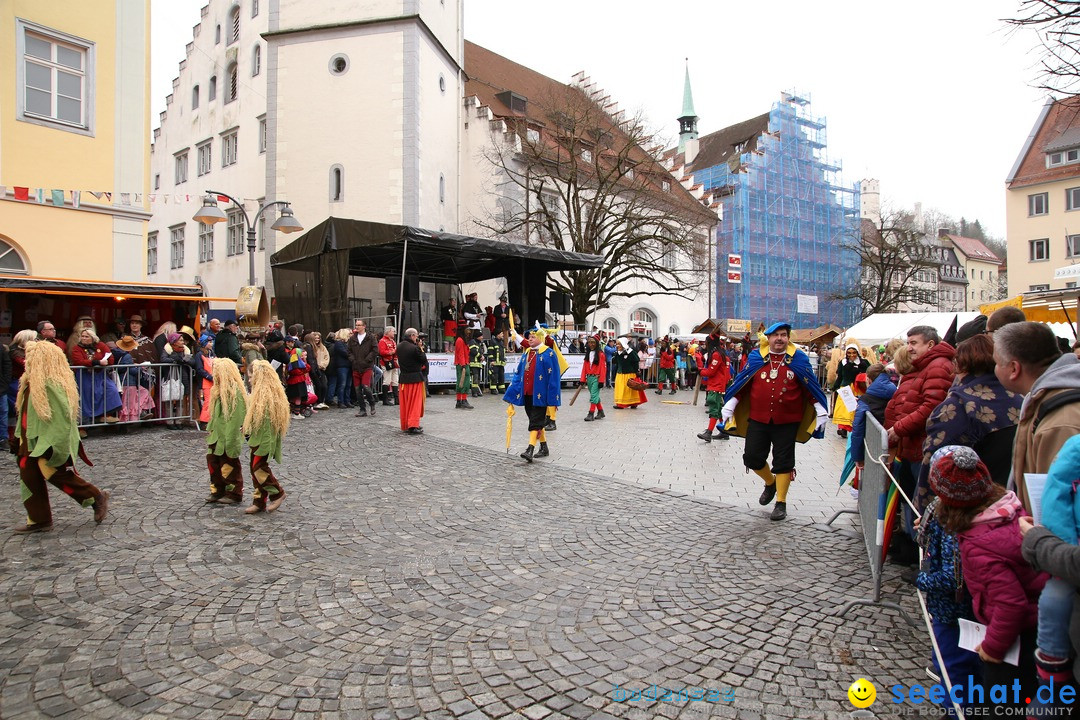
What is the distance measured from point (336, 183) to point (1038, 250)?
4232cm

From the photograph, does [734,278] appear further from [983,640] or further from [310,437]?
[983,640]

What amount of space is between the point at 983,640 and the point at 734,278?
31104 mm

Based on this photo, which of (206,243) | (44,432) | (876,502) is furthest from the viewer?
(206,243)

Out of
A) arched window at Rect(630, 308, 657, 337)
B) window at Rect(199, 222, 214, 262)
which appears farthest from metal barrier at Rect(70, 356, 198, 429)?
arched window at Rect(630, 308, 657, 337)

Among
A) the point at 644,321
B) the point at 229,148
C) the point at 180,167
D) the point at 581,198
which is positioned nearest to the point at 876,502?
the point at 581,198

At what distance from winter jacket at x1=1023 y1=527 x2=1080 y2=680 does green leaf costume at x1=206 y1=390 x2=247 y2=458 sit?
19.7ft

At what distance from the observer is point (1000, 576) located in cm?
231

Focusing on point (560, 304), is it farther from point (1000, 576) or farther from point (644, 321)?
point (1000, 576)

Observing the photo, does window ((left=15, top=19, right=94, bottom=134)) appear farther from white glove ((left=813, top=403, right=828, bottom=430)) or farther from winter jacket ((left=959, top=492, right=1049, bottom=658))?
winter jacket ((left=959, top=492, right=1049, bottom=658))

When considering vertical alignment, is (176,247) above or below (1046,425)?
above

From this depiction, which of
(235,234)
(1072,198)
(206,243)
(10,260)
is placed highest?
(1072,198)

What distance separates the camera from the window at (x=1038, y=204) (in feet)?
136

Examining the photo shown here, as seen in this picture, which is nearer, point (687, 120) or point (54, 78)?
point (54, 78)

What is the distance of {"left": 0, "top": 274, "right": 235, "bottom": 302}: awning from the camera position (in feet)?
38.4
